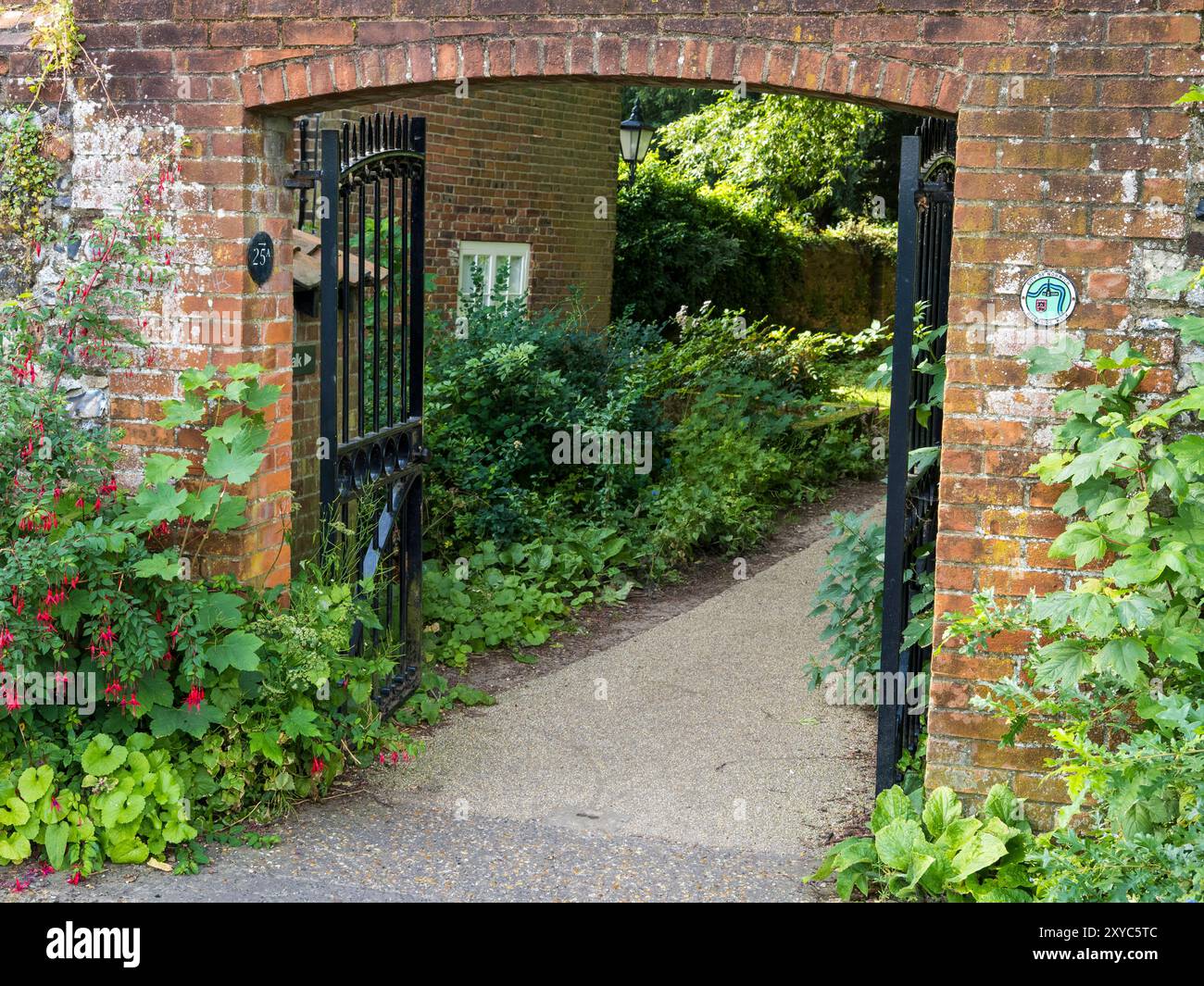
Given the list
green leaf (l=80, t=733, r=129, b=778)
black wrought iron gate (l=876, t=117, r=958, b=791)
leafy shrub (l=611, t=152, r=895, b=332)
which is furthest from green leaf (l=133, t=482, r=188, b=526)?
leafy shrub (l=611, t=152, r=895, b=332)

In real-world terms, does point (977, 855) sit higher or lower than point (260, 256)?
lower

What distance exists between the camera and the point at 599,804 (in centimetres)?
521

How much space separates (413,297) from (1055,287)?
3056 mm

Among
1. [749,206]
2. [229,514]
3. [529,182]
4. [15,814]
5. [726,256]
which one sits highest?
[749,206]

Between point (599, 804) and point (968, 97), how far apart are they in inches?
119

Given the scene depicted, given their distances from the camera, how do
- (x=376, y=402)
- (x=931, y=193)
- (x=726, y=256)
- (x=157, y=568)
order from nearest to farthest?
(x=157, y=568) → (x=931, y=193) → (x=376, y=402) → (x=726, y=256)

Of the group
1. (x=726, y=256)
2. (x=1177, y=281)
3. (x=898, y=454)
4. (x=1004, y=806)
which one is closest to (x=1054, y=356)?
(x=1177, y=281)

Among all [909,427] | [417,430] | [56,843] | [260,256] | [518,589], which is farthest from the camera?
[518,589]

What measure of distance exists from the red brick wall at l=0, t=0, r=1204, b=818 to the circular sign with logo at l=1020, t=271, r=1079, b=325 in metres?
0.04

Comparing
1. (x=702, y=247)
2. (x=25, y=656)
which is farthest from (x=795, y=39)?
(x=702, y=247)

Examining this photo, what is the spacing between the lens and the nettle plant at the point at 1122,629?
361 cm

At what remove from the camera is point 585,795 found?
5289mm

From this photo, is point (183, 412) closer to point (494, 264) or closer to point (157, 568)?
point (157, 568)

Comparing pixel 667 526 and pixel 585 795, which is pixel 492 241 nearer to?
pixel 667 526
